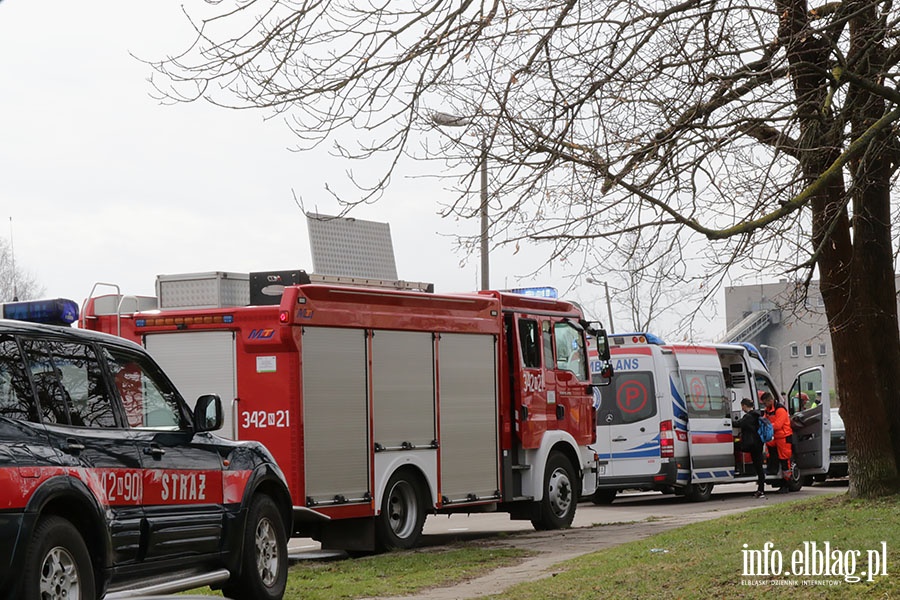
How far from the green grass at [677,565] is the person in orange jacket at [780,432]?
27.9ft

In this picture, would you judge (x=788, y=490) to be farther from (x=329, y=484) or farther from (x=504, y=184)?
(x=504, y=184)

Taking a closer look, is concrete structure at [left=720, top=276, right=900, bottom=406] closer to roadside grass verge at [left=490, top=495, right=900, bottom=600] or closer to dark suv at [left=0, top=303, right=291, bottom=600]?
roadside grass verge at [left=490, top=495, right=900, bottom=600]

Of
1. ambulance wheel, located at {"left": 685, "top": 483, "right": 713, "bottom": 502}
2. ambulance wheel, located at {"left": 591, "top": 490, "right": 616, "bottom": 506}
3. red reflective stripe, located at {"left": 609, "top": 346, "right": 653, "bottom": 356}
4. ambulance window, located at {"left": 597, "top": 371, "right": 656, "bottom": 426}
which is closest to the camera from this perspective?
ambulance window, located at {"left": 597, "top": 371, "right": 656, "bottom": 426}

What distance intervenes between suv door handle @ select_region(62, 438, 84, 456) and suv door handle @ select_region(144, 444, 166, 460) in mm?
898

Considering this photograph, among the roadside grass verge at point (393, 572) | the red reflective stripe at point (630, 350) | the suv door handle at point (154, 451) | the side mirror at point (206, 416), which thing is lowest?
the roadside grass verge at point (393, 572)


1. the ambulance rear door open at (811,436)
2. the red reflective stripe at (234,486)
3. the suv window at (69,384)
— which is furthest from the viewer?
the ambulance rear door open at (811,436)

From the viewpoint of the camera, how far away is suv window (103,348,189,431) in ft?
28.8

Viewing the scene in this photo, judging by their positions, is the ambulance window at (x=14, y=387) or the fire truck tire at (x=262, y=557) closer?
the ambulance window at (x=14, y=387)

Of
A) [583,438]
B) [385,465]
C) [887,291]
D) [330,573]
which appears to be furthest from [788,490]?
[330,573]

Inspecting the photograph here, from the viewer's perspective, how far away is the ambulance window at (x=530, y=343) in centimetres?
1644

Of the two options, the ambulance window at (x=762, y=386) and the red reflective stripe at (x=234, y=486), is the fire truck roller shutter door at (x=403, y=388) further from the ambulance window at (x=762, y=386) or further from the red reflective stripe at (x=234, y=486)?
the ambulance window at (x=762, y=386)

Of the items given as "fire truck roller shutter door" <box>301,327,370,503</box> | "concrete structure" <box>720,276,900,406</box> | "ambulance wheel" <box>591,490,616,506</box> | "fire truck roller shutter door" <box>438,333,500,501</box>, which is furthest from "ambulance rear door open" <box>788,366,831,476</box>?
"concrete structure" <box>720,276,900,406</box>

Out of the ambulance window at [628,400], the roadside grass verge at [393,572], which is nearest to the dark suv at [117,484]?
the roadside grass verge at [393,572]

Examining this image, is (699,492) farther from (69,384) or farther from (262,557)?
(69,384)
